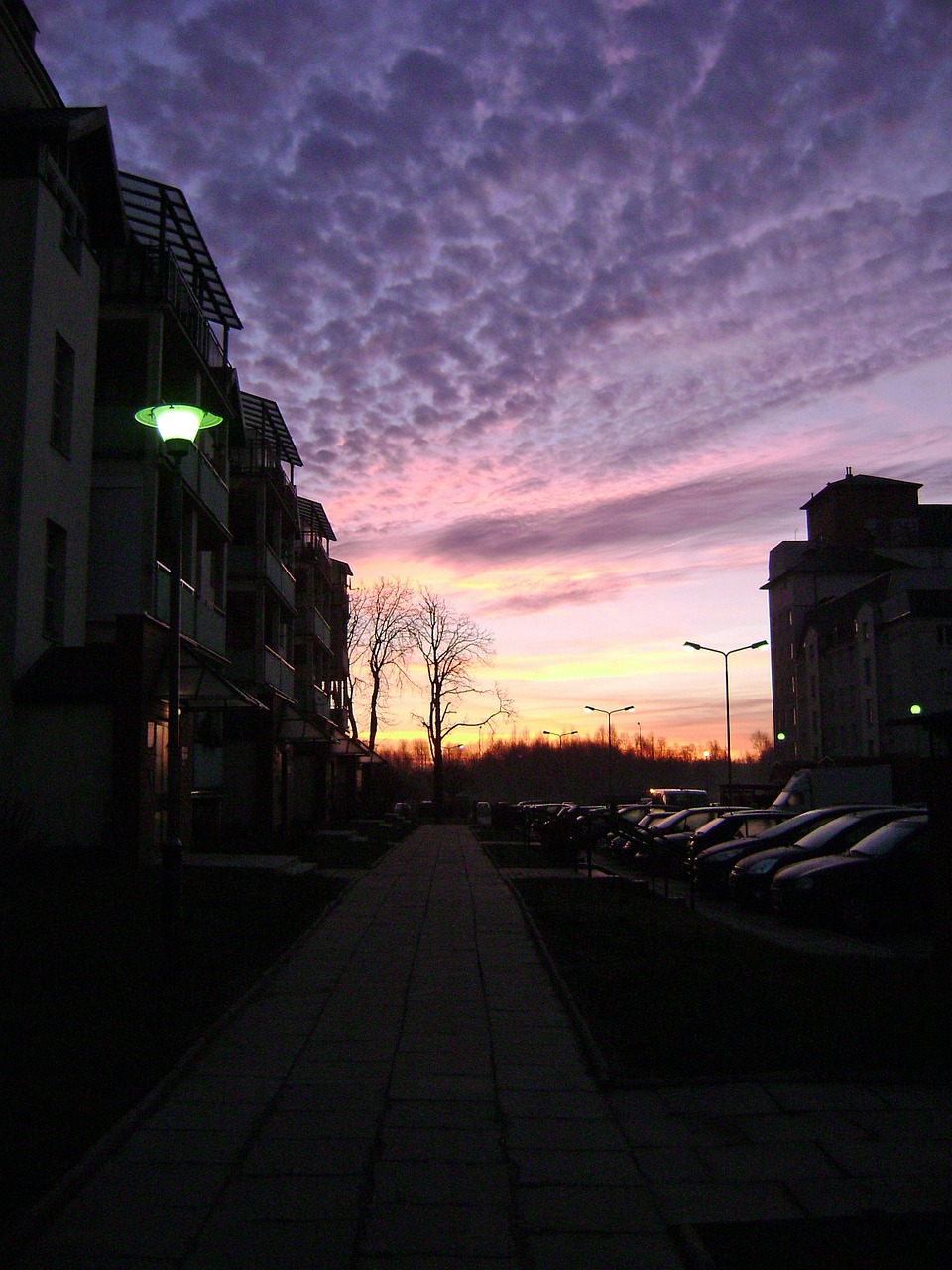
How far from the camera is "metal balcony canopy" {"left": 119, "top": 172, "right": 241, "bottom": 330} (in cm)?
2123

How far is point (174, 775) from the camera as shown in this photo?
9758 millimetres

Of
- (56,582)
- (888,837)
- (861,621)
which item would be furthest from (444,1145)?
(861,621)

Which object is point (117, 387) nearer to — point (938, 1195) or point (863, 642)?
point (938, 1195)

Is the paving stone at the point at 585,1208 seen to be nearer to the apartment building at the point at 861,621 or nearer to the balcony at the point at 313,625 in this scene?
the balcony at the point at 313,625

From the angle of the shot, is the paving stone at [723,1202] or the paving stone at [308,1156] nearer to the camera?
the paving stone at [723,1202]

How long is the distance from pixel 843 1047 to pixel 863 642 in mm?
61210

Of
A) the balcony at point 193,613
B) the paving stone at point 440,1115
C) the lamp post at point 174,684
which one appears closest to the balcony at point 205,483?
the balcony at point 193,613

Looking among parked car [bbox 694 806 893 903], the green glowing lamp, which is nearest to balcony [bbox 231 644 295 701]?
parked car [bbox 694 806 893 903]

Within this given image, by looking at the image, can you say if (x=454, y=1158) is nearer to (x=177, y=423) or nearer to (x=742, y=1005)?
(x=742, y=1005)


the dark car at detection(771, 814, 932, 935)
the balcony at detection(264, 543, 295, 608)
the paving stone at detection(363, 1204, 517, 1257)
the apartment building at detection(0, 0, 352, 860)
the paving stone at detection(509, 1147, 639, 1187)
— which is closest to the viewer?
the paving stone at detection(363, 1204, 517, 1257)

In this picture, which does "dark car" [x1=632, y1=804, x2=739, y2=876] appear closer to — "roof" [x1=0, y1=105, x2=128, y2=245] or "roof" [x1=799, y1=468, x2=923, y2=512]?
"roof" [x1=0, y1=105, x2=128, y2=245]

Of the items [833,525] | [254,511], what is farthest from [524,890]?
[833,525]

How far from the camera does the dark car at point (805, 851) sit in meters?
16.2

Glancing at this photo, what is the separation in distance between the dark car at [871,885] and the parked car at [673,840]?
441 centimetres
